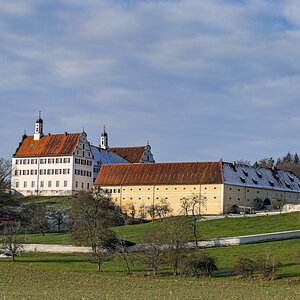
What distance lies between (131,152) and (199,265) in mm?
83280

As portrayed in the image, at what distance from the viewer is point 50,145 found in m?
111

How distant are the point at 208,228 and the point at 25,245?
21.8 m

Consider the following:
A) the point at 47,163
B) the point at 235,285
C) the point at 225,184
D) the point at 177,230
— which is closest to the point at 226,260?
the point at 177,230

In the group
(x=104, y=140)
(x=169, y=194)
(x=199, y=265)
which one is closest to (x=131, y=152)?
(x=104, y=140)

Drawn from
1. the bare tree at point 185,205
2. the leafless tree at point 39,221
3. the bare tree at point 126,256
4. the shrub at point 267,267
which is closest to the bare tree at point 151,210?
the bare tree at point 185,205

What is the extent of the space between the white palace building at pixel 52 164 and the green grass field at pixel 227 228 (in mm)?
33580

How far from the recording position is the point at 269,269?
139ft

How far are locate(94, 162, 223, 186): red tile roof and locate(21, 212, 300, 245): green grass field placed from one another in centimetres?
1643

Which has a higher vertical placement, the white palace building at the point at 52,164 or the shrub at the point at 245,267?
the white palace building at the point at 52,164

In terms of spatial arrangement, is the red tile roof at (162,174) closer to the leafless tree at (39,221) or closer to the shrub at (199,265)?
the leafless tree at (39,221)

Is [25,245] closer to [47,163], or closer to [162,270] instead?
[162,270]

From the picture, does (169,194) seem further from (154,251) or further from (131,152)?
(154,251)

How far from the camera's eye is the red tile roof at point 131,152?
124 m

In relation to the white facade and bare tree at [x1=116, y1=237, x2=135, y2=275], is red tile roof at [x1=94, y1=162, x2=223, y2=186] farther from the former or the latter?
bare tree at [x1=116, y1=237, x2=135, y2=275]
